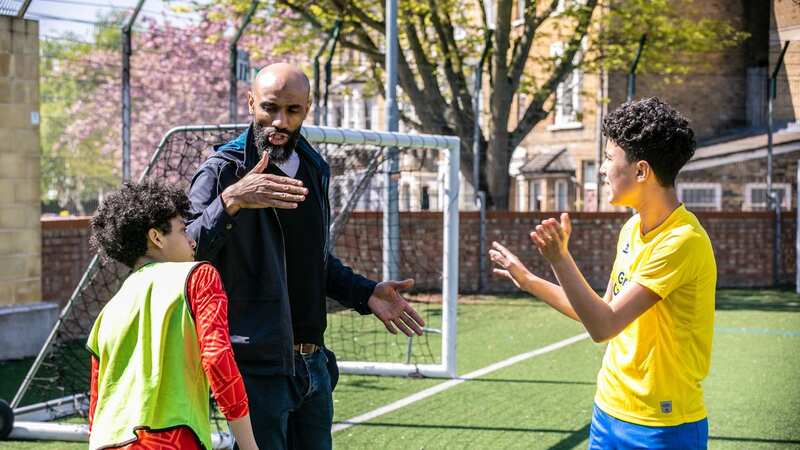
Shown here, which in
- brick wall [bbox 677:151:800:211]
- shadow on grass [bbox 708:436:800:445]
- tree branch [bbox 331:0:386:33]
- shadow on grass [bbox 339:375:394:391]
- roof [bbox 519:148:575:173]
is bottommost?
shadow on grass [bbox 339:375:394:391]

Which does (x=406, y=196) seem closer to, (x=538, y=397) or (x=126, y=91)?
(x=126, y=91)

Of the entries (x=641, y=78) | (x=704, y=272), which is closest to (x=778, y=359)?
(x=704, y=272)

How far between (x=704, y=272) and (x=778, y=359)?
7899mm

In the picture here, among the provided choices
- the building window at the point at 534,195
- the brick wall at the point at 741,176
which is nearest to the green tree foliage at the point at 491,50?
the brick wall at the point at 741,176

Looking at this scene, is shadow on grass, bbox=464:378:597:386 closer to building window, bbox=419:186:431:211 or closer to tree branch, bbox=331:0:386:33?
building window, bbox=419:186:431:211

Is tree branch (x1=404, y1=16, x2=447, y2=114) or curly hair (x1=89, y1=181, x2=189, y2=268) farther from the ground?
tree branch (x1=404, y1=16, x2=447, y2=114)

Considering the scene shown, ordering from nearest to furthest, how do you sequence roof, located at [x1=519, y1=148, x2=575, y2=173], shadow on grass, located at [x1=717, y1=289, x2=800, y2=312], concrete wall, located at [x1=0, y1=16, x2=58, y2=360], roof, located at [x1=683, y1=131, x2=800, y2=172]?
concrete wall, located at [x1=0, y1=16, x2=58, y2=360], shadow on grass, located at [x1=717, y1=289, x2=800, y2=312], roof, located at [x1=683, y1=131, x2=800, y2=172], roof, located at [x1=519, y1=148, x2=575, y2=173]

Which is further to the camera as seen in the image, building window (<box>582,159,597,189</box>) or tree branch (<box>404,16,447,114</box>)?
building window (<box>582,159,597,189</box>)

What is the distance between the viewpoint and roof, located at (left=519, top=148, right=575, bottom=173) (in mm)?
30078

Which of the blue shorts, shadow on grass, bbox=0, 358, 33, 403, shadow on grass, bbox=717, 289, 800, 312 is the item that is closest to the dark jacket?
the blue shorts

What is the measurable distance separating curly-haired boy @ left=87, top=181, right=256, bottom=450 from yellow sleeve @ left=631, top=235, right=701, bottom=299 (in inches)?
52.7

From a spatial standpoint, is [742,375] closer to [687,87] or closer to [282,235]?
[282,235]

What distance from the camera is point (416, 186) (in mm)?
24578

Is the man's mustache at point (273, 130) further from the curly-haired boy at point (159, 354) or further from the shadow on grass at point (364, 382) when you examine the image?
the shadow on grass at point (364, 382)
